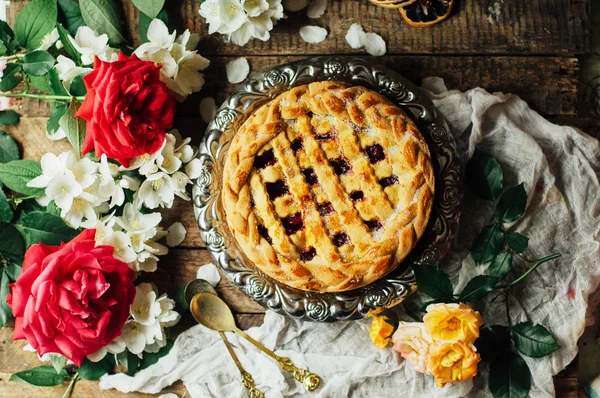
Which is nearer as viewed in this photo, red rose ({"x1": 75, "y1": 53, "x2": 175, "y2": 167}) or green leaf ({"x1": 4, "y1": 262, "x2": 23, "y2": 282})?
red rose ({"x1": 75, "y1": 53, "x2": 175, "y2": 167})

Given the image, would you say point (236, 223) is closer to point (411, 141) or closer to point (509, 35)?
point (411, 141)

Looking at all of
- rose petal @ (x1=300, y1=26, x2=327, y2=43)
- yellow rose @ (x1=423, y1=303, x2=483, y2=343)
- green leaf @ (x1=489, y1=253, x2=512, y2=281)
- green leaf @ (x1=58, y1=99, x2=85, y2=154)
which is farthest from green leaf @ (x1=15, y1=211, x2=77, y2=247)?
green leaf @ (x1=489, y1=253, x2=512, y2=281)

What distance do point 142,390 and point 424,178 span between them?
802mm

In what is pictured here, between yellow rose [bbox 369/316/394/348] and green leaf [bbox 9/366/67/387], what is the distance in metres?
0.73

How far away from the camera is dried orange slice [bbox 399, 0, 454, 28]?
1.43 meters

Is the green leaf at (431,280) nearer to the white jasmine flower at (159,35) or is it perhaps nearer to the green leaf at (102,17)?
the white jasmine flower at (159,35)

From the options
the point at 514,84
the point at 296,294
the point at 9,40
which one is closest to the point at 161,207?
the point at 296,294

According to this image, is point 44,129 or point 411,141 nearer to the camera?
point 411,141

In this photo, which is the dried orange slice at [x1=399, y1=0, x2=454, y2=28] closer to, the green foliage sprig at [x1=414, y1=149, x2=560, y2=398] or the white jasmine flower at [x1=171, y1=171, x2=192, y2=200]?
the green foliage sprig at [x1=414, y1=149, x2=560, y2=398]

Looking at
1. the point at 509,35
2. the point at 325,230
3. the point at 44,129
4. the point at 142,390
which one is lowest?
the point at 142,390

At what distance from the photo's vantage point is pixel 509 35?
4.73ft

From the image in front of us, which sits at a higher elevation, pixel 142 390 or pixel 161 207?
pixel 161 207

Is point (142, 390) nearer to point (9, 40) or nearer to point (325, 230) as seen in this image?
point (325, 230)

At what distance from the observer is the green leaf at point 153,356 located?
1.47 m
